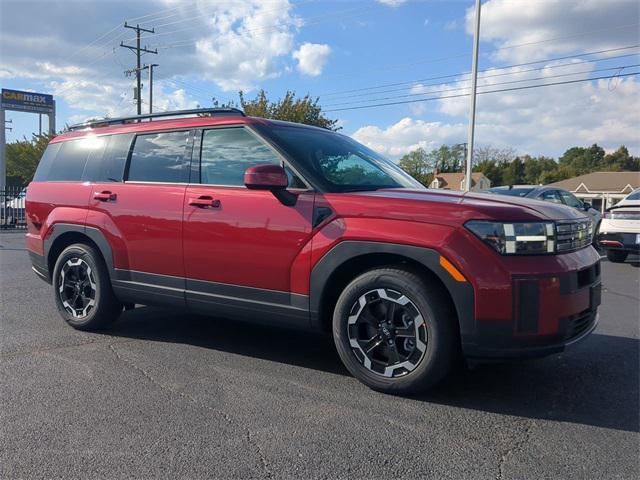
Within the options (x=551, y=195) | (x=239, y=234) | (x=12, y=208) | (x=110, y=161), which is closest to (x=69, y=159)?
(x=110, y=161)

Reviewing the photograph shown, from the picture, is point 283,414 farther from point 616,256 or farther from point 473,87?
point 473,87

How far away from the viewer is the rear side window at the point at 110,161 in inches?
199

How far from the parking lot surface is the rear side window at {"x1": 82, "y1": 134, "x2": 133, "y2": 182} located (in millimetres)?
1469

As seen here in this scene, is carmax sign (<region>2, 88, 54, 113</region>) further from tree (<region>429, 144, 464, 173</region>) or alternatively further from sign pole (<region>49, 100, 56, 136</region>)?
tree (<region>429, 144, 464, 173</region>)

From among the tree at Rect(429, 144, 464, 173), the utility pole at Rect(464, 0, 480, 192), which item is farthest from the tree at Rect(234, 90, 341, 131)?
the tree at Rect(429, 144, 464, 173)

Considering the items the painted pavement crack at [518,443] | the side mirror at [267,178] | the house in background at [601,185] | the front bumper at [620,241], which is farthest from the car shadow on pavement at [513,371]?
the house in background at [601,185]

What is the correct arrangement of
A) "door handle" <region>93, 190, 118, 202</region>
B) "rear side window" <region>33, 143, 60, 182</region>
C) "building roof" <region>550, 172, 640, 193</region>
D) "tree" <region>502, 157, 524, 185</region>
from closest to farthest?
"door handle" <region>93, 190, 118, 202</region> → "rear side window" <region>33, 143, 60, 182</region> → "building roof" <region>550, 172, 640, 193</region> → "tree" <region>502, 157, 524, 185</region>

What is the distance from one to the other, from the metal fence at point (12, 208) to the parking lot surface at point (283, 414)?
1727 centimetres

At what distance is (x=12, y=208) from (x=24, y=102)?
40.0 metres

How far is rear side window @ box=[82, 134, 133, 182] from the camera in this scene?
199 inches

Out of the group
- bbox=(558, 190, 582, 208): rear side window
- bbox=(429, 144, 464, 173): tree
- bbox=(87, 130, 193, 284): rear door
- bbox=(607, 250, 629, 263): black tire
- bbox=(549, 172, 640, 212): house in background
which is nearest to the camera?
bbox=(87, 130, 193, 284): rear door

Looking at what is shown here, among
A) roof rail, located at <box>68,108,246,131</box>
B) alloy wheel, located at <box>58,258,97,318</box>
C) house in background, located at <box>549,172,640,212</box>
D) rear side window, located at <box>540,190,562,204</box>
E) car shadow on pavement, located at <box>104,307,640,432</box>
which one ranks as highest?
house in background, located at <box>549,172,640,212</box>

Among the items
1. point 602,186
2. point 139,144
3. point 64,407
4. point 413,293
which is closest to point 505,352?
point 413,293

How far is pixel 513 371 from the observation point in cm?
412
